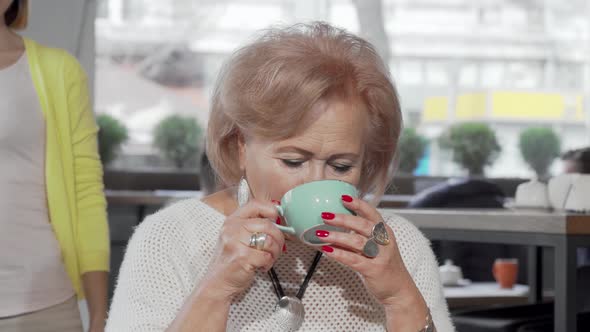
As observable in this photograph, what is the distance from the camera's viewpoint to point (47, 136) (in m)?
1.72

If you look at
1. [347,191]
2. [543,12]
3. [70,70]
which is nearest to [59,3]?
[70,70]

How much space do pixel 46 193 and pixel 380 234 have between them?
2.69 feet

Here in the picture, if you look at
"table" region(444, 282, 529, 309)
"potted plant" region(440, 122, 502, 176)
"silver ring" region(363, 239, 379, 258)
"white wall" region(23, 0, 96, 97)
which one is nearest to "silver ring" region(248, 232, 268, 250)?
"silver ring" region(363, 239, 379, 258)

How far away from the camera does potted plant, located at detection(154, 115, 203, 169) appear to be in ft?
26.8

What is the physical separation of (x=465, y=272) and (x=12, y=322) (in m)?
3.94

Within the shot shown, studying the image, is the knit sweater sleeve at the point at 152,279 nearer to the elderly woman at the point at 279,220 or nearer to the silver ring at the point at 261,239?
the elderly woman at the point at 279,220

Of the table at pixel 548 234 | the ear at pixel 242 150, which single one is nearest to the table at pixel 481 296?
the table at pixel 548 234

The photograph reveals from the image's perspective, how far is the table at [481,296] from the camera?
116 inches

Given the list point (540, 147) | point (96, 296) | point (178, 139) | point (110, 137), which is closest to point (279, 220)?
point (96, 296)

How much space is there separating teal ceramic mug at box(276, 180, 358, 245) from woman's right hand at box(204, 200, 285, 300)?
0.8 inches

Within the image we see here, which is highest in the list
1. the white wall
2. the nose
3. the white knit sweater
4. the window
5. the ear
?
the window

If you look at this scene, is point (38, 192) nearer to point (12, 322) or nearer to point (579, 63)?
point (12, 322)

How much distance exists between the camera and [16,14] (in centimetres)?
180

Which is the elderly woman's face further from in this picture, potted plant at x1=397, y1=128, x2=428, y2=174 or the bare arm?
potted plant at x1=397, y1=128, x2=428, y2=174
